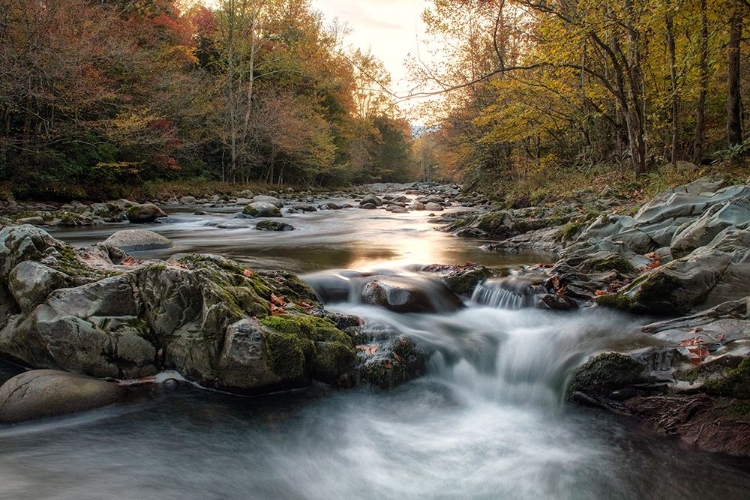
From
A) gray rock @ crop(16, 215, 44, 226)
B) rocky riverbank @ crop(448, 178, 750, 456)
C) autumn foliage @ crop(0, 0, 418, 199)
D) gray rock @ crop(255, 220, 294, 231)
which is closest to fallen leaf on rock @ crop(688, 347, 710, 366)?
rocky riverbank @ crop(448, 178, 750, 456)

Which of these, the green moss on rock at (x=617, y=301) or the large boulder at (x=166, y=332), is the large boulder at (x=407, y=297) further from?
the green moss on rock at (x=617, y=301)

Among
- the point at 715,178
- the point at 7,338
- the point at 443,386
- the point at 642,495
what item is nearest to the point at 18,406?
the point at 7,338

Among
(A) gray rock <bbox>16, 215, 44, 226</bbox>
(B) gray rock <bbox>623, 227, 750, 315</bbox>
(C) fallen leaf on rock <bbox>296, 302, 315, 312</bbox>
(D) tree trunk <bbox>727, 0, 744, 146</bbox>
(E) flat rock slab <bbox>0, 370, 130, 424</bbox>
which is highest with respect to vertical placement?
(D) tree trunk <bbox>727, 0, 744, 146</bbox>

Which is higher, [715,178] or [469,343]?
[715,178]

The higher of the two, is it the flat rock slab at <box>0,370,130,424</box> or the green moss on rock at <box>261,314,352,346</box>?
the green moss on rock at <box>261,314,352,346</box>

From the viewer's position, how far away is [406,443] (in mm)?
3773

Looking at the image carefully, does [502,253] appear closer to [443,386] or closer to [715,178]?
[715,178]

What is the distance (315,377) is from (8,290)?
128 inches

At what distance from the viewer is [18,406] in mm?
3531

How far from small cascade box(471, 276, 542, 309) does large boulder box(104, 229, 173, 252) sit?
271 inches

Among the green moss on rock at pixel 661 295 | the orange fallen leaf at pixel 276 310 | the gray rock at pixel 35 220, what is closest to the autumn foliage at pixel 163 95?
the gray rock at pixel 35 220

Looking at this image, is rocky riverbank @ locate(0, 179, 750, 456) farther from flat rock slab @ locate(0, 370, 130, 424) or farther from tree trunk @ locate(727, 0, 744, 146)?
tree trunk @ locate(727, 0, 744, 146)

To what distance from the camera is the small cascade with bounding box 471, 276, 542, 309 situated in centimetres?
621

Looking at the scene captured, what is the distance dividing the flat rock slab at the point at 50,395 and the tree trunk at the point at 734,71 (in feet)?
45.6
